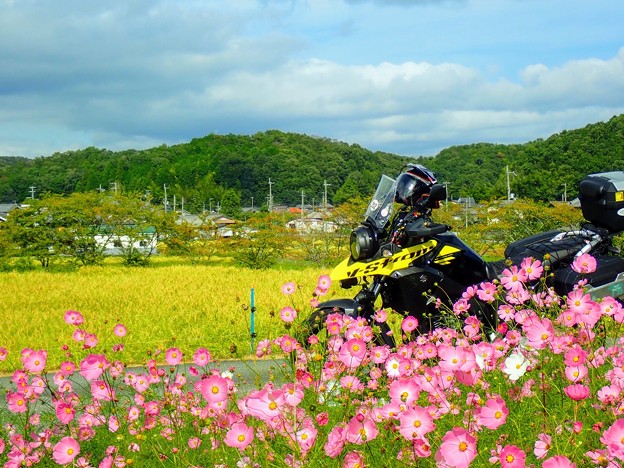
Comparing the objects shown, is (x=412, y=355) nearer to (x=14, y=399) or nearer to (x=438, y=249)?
(x=14, y=399)

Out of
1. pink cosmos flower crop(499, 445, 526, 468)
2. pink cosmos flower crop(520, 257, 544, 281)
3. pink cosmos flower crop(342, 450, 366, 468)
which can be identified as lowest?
pink cosmos flower crop(342, 450, 366, 468)

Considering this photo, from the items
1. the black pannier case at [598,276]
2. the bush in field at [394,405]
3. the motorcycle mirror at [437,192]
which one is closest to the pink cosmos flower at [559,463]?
the bush in field at [394,405]

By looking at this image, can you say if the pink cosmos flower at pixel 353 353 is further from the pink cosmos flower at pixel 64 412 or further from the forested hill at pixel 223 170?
the forested hill at pixel 223 170

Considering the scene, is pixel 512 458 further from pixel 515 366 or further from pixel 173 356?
pixel 173 356

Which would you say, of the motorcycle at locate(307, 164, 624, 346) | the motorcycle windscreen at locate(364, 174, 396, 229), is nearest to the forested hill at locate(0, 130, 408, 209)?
the motorcycle at locate(307, 164, 624, 346)

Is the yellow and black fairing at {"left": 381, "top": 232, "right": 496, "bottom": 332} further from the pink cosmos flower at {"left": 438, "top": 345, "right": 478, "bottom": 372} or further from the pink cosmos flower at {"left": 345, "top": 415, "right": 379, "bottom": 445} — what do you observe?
the pink cosmos flower at {"left": 345, "top": 415, "right": 379, "bottom": 445}

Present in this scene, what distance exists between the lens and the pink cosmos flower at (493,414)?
1880mm

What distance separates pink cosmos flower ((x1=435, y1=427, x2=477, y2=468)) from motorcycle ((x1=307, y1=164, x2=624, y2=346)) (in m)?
2.89

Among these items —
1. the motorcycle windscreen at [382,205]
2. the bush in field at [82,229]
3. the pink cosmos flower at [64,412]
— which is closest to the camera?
the pink cosmos flower at [64,412]

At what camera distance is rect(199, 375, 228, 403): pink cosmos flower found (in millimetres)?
2250

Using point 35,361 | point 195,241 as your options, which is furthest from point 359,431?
point 195,241

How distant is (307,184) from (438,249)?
99.8 m

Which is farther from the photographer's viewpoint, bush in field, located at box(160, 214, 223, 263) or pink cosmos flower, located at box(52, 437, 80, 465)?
bush in field, located at box(160, 214, 223, 263)

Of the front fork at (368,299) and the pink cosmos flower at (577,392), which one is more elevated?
the pink cosmos flower at (577,392)
